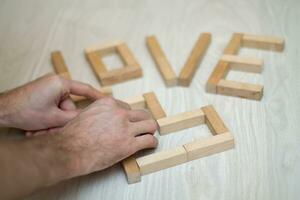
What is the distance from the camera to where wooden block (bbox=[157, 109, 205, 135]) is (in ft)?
3.46

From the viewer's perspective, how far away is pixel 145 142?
3.20 feet

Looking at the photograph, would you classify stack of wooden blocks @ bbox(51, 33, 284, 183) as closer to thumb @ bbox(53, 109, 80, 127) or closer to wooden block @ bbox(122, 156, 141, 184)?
wooden block @ bbox(122, 156, 141, 184)

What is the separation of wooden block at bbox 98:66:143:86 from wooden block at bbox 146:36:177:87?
0.07 metres

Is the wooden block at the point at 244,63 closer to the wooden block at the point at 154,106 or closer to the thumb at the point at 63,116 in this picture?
the wooden block at the point at 154,106

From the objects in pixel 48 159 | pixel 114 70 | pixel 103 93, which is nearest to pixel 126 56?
pixel 114 70

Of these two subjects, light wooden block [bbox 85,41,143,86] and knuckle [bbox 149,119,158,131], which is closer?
knuckle [bbox 149,119,158,131]

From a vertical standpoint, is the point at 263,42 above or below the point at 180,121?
above

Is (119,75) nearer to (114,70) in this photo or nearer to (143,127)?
(114,70)

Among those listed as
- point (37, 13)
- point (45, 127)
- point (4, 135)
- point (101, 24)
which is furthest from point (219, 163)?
point (37, 13)

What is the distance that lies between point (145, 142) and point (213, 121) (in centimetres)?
19

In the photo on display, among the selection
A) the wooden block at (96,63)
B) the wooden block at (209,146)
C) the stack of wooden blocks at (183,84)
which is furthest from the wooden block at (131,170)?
the wooden block at (96,63)

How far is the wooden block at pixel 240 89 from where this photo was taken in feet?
3.64

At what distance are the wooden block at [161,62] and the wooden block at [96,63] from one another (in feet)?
0.52

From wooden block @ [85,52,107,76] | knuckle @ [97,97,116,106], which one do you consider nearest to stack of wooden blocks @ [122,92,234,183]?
knuckle @ [97,97,116,106]
